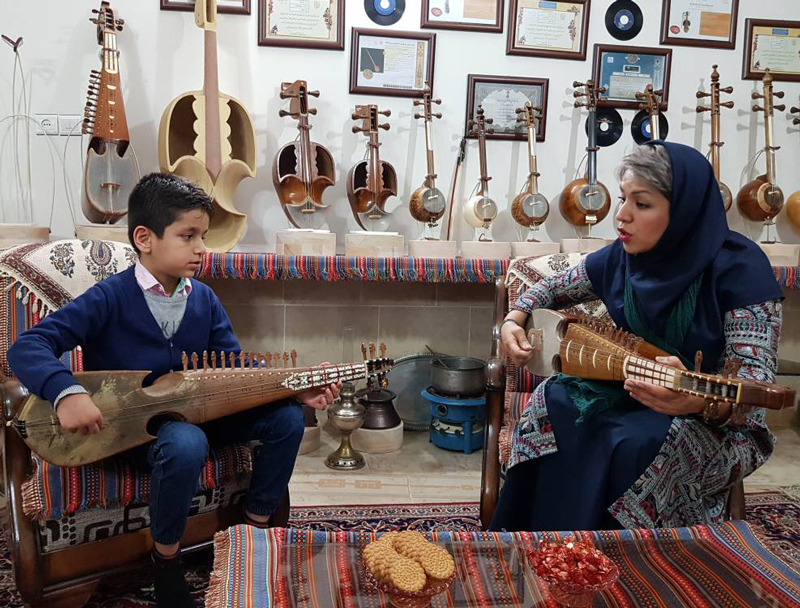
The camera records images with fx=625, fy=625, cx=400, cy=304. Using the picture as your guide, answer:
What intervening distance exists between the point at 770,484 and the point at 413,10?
8.89 ft

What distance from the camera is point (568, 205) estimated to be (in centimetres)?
310

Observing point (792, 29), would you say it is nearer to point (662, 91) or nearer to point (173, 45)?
point (662, 91)

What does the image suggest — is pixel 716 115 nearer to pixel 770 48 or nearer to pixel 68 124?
pixel 770 48

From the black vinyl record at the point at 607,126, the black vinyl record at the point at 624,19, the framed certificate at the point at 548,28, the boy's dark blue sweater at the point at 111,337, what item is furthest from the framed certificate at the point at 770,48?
the boy's dark blue sweater at the point at 111,337

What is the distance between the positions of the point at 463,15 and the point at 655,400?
7.86 ft

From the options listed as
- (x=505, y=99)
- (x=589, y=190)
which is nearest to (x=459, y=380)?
(x=589, y=190)

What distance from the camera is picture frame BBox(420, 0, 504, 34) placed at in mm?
3072

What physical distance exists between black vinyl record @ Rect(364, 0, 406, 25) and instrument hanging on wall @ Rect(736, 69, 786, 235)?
72.3 inches

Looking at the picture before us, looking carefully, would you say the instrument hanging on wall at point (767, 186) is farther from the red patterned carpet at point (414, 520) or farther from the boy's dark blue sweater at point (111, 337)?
the boy's dark blue sweater at point (111, 337)

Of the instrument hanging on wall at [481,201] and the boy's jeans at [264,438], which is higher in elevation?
the instrument hanging on wall at [481,201]

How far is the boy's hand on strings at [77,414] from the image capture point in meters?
1.38

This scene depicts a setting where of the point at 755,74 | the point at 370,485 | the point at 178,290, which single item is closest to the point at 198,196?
the point at 178,290

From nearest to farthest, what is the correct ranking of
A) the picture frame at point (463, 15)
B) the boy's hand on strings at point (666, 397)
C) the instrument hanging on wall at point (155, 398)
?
1. the boy's hand on strings at point (666, 397)
2. the instrument hanging on wall at point (155, 398)
3. the picture frame at point (463, 15)

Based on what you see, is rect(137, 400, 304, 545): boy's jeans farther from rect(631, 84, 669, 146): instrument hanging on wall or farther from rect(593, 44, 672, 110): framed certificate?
rect(593, 44, 672, 110): framed certificate
